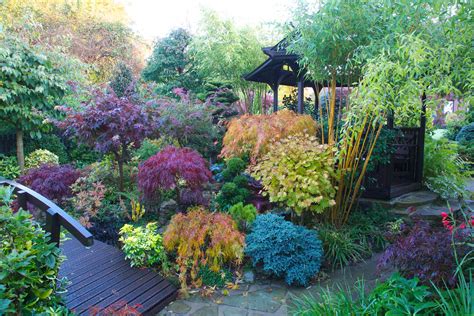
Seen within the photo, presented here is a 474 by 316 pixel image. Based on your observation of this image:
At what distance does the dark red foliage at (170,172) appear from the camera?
4.04m

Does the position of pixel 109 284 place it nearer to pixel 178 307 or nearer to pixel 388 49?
pixel 178 307

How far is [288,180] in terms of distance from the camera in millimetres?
3742

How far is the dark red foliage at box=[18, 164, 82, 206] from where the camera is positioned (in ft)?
15.0

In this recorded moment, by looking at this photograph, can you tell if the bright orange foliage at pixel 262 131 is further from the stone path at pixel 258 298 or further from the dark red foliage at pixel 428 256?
the dark red foliage at pixel 428 256

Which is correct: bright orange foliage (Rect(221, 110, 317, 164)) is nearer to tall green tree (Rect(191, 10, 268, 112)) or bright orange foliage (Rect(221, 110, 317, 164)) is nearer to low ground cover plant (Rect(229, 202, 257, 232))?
low ground cover plant (Rect(229, 202, 257, 232))

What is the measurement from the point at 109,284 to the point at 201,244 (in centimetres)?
89

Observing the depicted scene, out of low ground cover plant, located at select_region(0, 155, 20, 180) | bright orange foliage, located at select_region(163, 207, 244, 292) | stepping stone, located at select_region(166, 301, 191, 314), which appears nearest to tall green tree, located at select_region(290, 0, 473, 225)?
bright orange foliage, located at select_region(163, 207, 244, 292)

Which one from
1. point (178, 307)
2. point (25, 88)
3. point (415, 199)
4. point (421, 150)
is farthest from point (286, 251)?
point (25, 88)

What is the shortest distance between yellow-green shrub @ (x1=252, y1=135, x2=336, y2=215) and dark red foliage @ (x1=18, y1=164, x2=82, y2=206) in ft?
8.73

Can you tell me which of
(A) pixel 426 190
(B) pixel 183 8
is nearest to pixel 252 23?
(B) pixel 183 8

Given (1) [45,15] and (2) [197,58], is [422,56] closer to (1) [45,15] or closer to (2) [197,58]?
(2) [197,58]

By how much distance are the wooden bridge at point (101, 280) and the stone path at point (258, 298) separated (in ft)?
0.58

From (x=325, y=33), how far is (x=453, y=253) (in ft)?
7.11

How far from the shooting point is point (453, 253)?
222 centimetres
